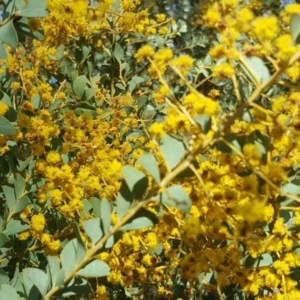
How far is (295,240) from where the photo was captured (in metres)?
1.17

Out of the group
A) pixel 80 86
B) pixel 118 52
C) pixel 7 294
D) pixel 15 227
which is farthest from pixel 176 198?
pixel 118 52

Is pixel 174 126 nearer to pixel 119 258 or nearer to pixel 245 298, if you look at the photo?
pixel 119 258

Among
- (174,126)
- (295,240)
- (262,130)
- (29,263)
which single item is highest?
(174,126)

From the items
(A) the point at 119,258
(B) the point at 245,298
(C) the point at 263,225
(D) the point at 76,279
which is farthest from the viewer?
(B) the point at 245,298

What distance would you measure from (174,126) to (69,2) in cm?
50

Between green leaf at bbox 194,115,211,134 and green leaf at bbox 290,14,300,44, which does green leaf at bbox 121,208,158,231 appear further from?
green leaf at bbox 290,14,300,44

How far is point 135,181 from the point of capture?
987 millimetres

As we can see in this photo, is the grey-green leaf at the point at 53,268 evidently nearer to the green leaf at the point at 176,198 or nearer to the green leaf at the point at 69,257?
the green leaf at the point at 69,257

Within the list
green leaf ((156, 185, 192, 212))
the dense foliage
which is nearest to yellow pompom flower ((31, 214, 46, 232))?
the dense foliage

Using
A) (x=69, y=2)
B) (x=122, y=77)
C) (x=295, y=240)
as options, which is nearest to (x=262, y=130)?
(x=295, y=240)

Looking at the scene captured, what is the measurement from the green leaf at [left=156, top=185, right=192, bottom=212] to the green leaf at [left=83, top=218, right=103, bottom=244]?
16 cm

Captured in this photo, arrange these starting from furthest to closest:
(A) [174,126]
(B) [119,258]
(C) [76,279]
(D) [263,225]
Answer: (B) [119,258] < (D) [263,225] < (C) [76,279] < (A) [174,126]

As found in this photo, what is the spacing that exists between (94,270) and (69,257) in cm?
7

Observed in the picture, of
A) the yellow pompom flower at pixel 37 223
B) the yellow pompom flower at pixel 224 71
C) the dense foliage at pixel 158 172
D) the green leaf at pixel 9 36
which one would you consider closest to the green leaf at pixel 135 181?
the dense foliage at pixel 158 172
